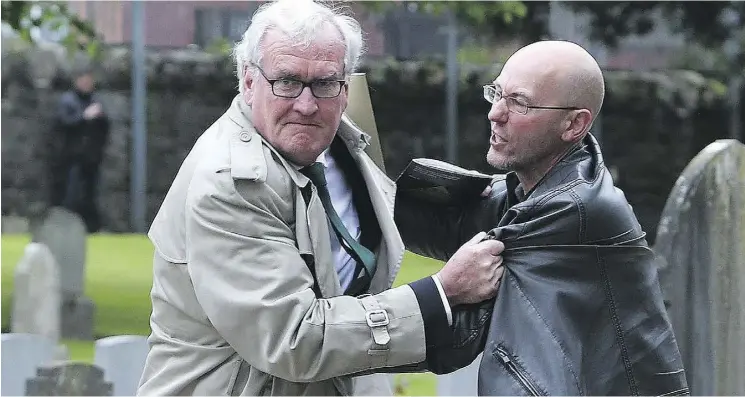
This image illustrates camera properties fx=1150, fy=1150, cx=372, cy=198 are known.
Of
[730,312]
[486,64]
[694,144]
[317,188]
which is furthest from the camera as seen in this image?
[694,144]

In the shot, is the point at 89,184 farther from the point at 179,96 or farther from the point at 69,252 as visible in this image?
the point at 69,252

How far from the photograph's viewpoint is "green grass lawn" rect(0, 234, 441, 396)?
667cm

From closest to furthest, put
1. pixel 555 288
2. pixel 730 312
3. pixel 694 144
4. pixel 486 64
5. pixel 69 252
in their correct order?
1. pixel 555 288
2. pixel 730 312
3. pixel 69 252
4. pixel 486 64
5. pixel 694 144

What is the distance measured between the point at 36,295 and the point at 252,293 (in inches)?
169

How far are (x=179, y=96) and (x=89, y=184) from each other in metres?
1.44

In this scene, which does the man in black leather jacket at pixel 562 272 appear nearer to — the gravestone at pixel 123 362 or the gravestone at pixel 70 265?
the gravestone at pixel 123 362

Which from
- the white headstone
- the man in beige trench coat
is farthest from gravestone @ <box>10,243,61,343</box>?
the man in beige trench coat

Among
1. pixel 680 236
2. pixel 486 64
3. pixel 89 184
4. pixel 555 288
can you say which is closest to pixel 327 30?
pixel 555 288

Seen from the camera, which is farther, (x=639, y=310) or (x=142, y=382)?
(x=142, y=382)

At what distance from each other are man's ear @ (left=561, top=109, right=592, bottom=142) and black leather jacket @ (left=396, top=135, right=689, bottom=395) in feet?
0.22

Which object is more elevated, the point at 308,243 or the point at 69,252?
the point at 308,243

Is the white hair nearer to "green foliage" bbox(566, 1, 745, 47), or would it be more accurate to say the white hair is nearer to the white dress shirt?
the white dress shirt

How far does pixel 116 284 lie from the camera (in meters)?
10.5

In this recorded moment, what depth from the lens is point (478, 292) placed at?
2416 mm
